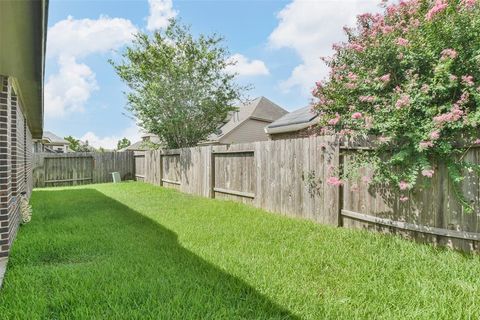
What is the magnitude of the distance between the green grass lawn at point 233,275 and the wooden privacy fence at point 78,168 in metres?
11.7

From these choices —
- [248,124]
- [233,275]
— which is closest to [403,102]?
[233,275]

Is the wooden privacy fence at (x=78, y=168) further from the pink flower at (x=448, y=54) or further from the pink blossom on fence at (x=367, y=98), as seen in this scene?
the pink flower at (x=448, y=54)

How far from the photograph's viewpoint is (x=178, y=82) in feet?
44.5

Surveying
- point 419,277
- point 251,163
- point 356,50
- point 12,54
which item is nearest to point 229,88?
point 251,163

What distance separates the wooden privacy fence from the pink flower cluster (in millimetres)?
16127

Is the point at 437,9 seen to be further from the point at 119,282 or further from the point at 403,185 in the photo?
the point at 119,282

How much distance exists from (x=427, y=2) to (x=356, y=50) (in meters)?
1.33

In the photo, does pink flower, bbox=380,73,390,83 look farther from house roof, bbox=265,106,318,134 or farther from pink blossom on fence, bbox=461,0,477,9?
house roof, bbox=265,106,318,134

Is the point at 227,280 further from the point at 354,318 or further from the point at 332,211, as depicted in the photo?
the point at 332,211

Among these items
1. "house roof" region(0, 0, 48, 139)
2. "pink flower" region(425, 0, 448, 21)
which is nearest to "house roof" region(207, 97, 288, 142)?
"house roof" region(0, 0, 48, 139)

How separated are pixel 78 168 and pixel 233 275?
15.7 metres

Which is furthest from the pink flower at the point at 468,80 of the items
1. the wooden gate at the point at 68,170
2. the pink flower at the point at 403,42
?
the wooden gate at the point at 68,170

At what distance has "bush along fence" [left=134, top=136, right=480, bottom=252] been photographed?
3.61 m

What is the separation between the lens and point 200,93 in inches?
550
